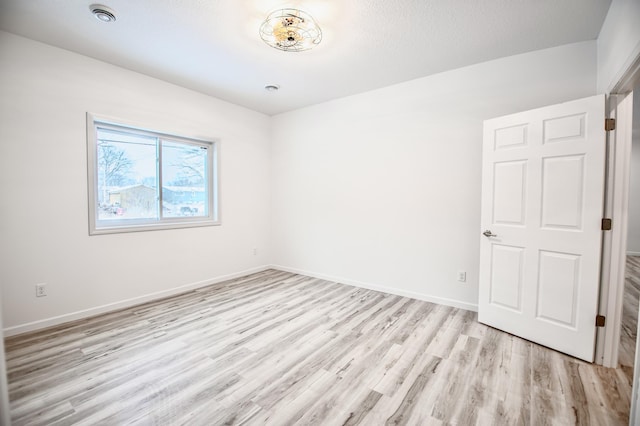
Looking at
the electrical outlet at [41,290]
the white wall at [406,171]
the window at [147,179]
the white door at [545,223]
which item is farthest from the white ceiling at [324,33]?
the electrical outlet at [41,290]

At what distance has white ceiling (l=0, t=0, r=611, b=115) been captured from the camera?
220cm

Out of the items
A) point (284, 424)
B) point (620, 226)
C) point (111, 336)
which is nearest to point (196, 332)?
point (111, 336)

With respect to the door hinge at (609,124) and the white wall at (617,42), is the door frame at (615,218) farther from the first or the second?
the white wall at (617,42)

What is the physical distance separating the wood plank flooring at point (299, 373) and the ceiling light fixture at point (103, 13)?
2.75 meters

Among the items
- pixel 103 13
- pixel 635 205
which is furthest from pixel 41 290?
pixel 635 205

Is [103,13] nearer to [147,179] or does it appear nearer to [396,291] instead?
[147,179]

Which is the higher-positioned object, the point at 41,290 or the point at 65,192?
the point at 65,192

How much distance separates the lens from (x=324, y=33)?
8.30 ft

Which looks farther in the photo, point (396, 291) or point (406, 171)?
point (396, 291)

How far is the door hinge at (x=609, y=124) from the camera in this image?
2168 mm

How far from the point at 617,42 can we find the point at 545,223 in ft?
4.57

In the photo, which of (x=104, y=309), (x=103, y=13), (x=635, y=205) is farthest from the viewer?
(x=635, y=205)

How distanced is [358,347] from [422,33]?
9.25ft

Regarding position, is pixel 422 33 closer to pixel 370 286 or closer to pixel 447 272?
pixel 447 272
